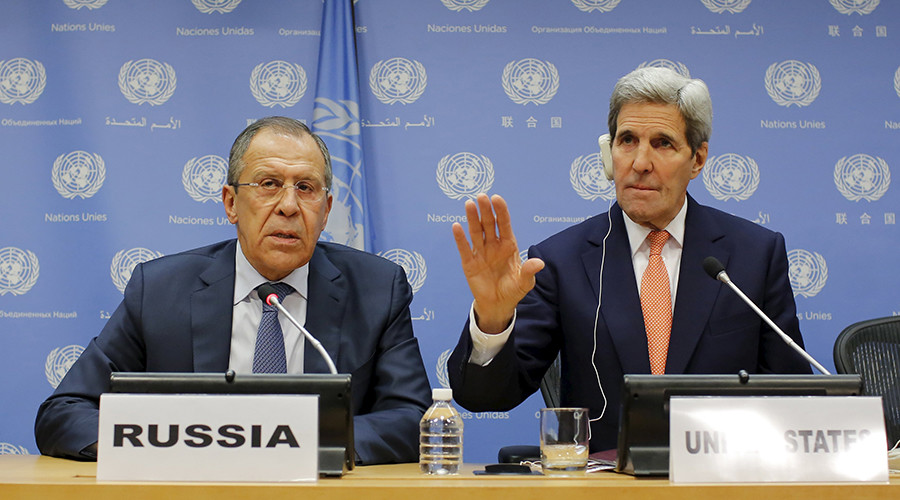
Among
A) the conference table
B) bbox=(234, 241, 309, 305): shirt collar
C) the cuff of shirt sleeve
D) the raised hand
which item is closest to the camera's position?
the conference table

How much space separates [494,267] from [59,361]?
2.03m

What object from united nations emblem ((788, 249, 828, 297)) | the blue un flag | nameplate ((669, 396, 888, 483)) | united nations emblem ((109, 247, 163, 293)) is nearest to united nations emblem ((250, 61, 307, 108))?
the blue un flag

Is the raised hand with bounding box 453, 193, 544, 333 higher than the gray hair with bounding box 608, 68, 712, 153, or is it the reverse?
the gray hair with bounding box 608, 68, 712, 153

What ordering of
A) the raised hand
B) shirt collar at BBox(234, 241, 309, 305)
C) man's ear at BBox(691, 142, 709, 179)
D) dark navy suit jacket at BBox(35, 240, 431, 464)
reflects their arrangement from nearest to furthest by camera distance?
the raised hand → dark navy suit jacket at BBox(35, 240, 431, 464) → shirt collar at BBox(234, 241, 309, 305) → man's ear at BBox(691, 142, 709, 179)

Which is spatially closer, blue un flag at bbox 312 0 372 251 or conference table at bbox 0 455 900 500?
conference table at bbox 0 455 900 500

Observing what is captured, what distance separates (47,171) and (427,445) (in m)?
2.22

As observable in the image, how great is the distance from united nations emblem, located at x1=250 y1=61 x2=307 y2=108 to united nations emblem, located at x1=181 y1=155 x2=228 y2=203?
31 centimetres

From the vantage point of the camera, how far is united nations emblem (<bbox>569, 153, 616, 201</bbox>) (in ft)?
10.4

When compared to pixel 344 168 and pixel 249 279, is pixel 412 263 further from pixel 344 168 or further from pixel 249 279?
pixel 249 279

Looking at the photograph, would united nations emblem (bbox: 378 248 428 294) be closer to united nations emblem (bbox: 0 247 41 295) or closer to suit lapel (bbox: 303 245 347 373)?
suit lapel (bbox: 303 245 347 373)

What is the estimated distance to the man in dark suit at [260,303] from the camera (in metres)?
2.16

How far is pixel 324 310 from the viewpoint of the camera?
88.3 inches

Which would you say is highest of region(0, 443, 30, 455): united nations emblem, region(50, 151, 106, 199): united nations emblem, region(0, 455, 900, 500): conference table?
region(50, 151, 106, 199): united nations emblem

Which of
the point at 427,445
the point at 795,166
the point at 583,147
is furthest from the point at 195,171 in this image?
the point at 795,166
